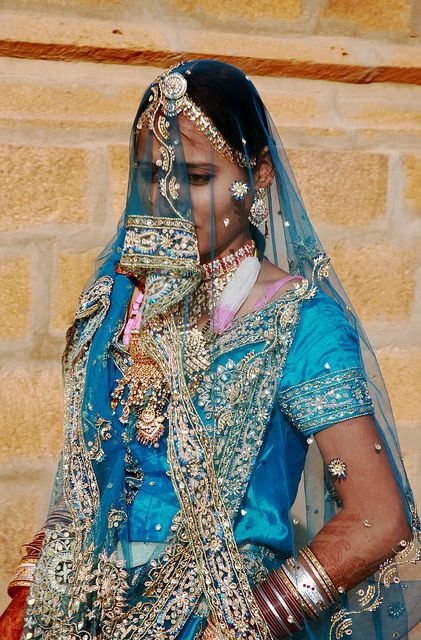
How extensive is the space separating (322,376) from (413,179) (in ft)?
4.98

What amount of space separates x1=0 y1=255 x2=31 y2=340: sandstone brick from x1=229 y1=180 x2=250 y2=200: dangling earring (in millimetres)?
1162

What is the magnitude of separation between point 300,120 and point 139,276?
121 centimetres

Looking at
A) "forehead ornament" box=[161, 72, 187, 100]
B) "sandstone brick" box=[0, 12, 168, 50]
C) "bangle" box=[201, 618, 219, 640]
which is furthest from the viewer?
"sandstone brick" box=[0, 12, 168, 50]

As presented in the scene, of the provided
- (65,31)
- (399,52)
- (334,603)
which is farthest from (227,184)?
(399,52)

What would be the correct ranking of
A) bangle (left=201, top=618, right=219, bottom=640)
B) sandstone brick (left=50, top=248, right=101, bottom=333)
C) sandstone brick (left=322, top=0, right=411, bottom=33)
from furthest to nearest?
sandstone brick (left=322, top=0, right=411, bottom=33)
sandstone brick (left=50, top=248, right=101, bottom=333)
bangle (left=201, top=618, right=219, bottom=640)

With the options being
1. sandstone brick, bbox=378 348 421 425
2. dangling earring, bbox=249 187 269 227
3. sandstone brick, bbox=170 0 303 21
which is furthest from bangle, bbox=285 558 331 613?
sandstone brick, bbox=170 0 303 21

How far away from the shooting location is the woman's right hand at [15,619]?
1.90 meters

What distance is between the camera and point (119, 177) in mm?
2871

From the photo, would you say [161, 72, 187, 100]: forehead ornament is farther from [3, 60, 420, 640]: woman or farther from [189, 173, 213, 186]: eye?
[189, 173, 213, 186]: eye

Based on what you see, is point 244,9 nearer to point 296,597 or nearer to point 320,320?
point 320,320

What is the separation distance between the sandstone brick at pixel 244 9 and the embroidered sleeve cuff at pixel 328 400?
1.56m

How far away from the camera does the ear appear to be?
1.90 meters

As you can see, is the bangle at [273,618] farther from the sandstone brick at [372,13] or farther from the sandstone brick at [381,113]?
the sandstone brick at [372,13]

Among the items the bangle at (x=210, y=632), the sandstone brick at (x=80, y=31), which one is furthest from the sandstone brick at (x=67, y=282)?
the bangle at (x=210, y=632)
